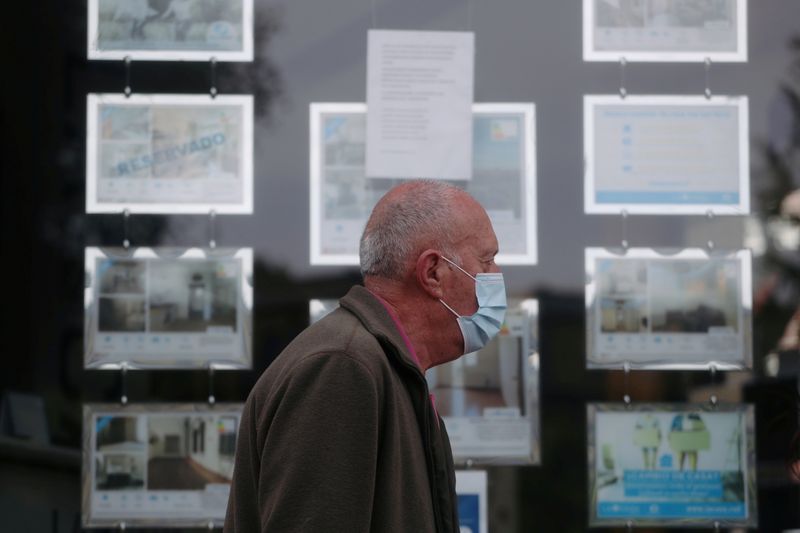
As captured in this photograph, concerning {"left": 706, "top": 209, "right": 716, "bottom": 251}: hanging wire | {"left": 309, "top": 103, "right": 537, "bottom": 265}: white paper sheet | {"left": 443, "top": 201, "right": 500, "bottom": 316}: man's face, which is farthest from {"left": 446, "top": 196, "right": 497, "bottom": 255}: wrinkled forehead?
{"left": 706, "top": 209, "right": 716, "bottom": 251}: hanging wire

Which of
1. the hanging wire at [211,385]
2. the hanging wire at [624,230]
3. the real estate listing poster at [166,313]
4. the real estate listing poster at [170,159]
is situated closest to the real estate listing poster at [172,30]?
the real estate listing poster at [170,159]

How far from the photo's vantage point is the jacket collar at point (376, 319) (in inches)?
105

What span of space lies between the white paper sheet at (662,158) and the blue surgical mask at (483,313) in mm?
1165

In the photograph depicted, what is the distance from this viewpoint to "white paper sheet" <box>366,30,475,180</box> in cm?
399

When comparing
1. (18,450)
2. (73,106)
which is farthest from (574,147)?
(18,450)

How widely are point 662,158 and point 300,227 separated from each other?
49.4 inches

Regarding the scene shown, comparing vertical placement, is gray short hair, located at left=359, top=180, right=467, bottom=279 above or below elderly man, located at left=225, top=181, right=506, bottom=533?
above

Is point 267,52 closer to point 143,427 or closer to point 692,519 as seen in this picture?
point 143,427

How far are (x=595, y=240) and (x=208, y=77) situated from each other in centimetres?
143

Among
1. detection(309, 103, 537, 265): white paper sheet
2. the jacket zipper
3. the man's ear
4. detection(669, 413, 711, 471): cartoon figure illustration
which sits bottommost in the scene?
detection(669, 413, 711, 471): cartoon figure illustration

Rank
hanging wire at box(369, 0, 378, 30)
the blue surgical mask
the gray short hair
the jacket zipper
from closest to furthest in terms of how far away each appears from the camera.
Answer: the jacket zipper
the gray short hair
the blue surgical mask
hanging wire at box(369, 0, 378, 30)

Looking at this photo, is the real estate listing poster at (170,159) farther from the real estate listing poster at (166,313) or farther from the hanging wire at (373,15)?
the hanging wire at (373,15)

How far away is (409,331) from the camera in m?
2.86

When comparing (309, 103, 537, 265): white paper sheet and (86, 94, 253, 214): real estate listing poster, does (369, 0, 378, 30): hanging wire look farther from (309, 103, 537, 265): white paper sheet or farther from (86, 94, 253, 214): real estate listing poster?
(86, 94, 253, 214): real estate listing poster
